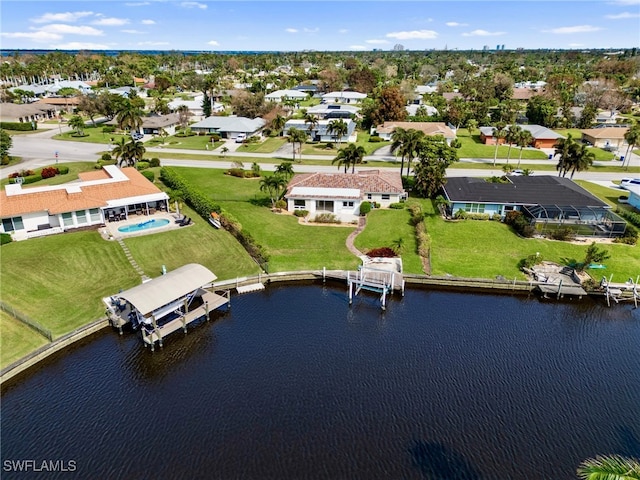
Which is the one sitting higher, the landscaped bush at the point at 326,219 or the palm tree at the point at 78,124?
the palm tree at the point at 78,124

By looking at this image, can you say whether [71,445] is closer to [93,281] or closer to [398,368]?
[93,281]

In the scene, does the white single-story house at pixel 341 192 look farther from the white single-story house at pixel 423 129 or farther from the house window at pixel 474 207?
the white single-story house at pixel 423 129

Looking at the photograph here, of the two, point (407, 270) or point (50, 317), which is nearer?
point (50, 317)

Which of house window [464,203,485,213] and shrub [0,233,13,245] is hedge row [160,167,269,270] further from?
house window [464,203,485,213]

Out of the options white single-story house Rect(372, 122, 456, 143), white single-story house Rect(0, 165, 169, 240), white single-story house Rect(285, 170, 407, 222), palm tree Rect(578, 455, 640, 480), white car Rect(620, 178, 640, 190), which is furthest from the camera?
white single-story house Rect(372, 122, 456, 143)

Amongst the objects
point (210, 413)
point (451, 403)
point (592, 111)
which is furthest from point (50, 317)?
point (592, 111)

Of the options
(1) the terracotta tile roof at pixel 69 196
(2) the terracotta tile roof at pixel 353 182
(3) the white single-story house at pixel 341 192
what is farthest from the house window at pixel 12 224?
(2) the terracotta tile roof at pixel 353 182

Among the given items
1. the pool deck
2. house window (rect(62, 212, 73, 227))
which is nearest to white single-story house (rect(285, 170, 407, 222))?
the pool deck
